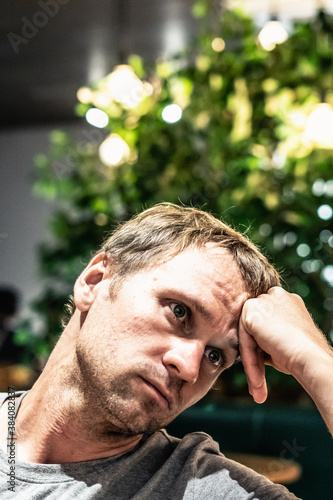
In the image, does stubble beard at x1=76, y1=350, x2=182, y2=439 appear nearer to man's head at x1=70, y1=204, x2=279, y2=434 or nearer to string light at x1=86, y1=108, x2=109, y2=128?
man's head at x1=70, y1=204, x2=279, y2=434

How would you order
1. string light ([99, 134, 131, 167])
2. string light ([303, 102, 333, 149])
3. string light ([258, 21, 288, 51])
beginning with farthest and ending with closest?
1. string light ([258, 21, 288, 51])
2. string light ([99, 134, 131, 167])
3. string light ([303, 102, 333, 149])

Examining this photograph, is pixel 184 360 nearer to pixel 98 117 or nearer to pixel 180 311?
pixel 180 311

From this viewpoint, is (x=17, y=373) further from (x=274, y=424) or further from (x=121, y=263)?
(x=121, y=263)

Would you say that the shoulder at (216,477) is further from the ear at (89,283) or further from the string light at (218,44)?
the string light at (218,44)

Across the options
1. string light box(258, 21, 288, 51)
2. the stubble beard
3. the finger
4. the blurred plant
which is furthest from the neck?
string light box(258, 21, 288, 51)

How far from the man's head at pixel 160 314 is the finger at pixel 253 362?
2cm

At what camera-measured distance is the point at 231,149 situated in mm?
3021

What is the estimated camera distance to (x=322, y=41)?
3072mm

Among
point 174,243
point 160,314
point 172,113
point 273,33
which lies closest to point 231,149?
point 172,113

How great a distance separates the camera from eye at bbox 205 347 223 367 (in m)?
1.20

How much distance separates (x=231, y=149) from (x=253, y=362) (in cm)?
197

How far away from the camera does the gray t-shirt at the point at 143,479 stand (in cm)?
110

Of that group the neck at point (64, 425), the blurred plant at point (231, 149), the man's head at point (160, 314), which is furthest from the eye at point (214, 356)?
the blurred plant at point (231, 149)

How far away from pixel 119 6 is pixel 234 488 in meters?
3.50
